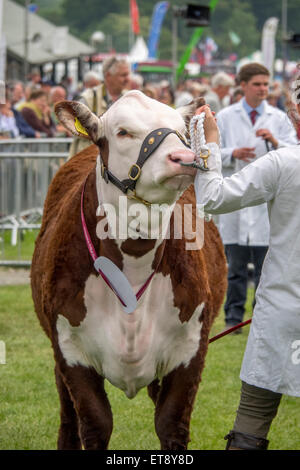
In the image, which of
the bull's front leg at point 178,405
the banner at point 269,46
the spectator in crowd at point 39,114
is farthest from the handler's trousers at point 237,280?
the banner at point 269,46

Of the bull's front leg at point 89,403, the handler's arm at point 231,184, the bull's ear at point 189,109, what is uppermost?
the bull's ear at point 189,109

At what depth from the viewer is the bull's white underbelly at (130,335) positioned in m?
4.34

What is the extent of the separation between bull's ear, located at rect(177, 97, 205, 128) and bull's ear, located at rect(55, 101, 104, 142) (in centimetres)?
37

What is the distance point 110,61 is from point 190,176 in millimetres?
4839

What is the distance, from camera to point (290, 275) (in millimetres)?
3760

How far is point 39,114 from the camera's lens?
16438 millimetres

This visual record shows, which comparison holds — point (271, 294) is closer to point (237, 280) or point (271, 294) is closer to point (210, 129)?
point (210, 129)

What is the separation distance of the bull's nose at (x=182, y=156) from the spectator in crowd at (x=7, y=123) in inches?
453

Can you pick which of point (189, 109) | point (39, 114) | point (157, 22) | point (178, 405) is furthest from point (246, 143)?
point (157, 22)

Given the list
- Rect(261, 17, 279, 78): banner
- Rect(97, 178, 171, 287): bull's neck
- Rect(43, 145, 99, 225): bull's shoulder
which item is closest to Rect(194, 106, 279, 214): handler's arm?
Rect(97, 178, 171, 287): bull's neck

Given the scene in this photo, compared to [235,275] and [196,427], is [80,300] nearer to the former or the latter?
[196,427]

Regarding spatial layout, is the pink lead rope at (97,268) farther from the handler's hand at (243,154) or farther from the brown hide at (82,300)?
the handler's hand at (243,154)

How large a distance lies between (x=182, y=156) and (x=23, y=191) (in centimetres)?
890
